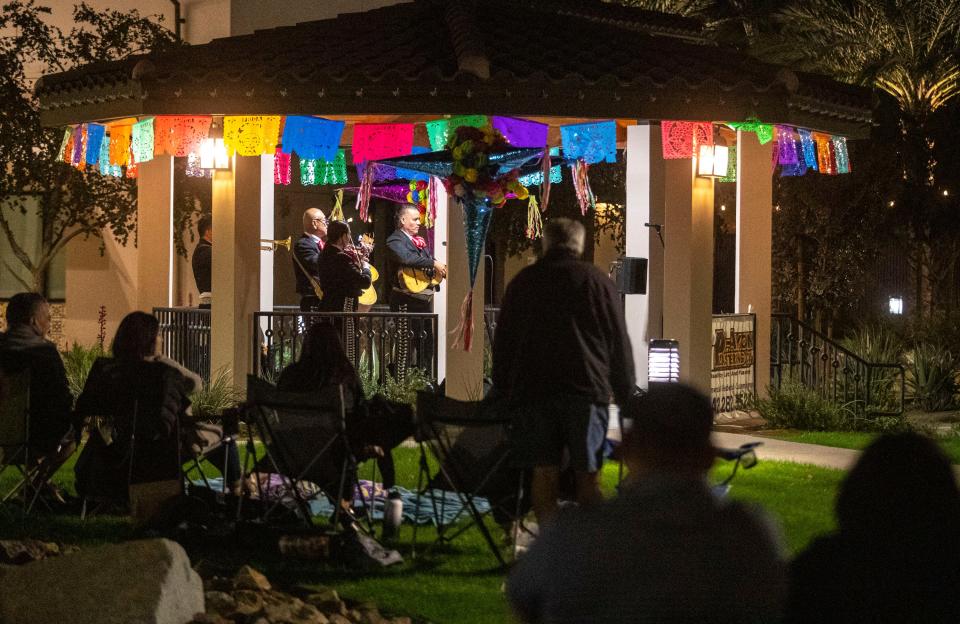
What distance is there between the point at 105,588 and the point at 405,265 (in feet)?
29.5

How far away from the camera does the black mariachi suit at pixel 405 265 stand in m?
14.2

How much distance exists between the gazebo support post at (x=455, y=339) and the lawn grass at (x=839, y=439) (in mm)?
2830

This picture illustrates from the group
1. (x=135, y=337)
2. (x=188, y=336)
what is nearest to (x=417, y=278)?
(x=188, y=336)

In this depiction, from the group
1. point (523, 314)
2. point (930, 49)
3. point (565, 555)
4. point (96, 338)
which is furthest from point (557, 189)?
point (565, 555)

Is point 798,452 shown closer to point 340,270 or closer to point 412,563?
point 340,270

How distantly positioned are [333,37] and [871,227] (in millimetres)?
12216

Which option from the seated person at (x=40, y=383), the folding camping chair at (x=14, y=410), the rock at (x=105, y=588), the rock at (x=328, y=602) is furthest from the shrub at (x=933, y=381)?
the rock at (x=105, y=588)

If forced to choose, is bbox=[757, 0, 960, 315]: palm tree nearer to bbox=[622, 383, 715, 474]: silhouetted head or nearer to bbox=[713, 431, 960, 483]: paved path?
bbox=[713, 431, 960, 483]: paved path

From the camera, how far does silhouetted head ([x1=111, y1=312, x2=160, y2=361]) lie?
8.09 metres

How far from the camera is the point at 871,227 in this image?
74.5 ft

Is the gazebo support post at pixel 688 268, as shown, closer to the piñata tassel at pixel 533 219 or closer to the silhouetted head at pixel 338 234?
the piñata tassel at pixel 533 219

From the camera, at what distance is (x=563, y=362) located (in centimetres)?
682

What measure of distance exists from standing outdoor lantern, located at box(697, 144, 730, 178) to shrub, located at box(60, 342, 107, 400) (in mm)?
5786

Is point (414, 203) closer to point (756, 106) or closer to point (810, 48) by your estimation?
point (756, 106)
